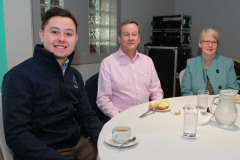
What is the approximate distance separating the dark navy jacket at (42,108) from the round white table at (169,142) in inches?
11.1

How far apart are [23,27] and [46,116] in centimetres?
159

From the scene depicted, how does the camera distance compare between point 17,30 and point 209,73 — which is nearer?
point 209,73

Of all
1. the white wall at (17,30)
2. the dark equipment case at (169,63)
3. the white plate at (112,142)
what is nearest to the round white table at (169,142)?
the white plate at (112,142)

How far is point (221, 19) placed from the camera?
4223 mm

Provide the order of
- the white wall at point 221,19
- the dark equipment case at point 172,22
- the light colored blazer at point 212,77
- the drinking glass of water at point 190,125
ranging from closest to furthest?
the drinking glass of water at point 190,125
the light colored blazer at point 212,77
the dark equipment case at point 172,22
the white wall at point 221,19

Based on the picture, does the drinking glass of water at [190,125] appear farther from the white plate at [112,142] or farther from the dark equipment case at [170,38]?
the dark equipment case at [170,38]

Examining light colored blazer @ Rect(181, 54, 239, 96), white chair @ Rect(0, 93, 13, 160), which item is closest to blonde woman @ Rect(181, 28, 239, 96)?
light colored blazer @ Rect(181, 54, 239, 96)

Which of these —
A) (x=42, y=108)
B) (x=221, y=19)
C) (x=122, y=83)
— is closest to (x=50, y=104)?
(x=42, y=108)

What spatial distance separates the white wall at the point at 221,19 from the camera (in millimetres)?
4074

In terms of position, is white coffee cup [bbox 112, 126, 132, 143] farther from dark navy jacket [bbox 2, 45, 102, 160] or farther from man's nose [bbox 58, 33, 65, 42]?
man's nose [bbox 58, 33, 65, 42]

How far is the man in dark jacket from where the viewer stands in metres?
1.04

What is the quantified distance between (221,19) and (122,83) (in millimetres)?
3158

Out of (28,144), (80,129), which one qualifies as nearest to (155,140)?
(28,144)

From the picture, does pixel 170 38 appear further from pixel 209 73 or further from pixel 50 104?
pixel 50 104
